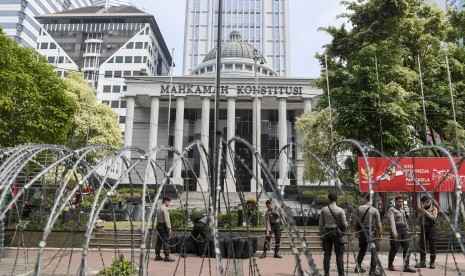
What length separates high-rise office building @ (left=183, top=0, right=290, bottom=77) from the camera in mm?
84375

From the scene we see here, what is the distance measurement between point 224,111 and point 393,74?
36.4 meters

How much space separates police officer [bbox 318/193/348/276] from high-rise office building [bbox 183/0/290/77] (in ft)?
254

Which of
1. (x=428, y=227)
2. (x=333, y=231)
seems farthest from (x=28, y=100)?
(x=428, y=227)

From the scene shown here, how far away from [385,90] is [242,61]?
146 feet

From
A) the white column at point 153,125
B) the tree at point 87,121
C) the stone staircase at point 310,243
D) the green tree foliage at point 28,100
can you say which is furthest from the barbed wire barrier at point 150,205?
the white column at point 153,125

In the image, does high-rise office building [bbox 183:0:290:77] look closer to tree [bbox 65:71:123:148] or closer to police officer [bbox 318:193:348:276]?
tree [bbox 65:71:123:148]

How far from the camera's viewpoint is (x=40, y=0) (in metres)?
95.4

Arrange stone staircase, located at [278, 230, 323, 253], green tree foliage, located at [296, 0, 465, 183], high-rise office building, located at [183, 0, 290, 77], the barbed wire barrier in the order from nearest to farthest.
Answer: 1. the barbed wire barrier
2. stone staircase, located at [278, 230, 323, 253]
3. green tree foliage, located at [296, 0, 465, 183]
4. high-rise office building, located at [183, 0, 290, 77]

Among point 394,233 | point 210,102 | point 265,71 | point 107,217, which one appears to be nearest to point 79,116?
point 107,217

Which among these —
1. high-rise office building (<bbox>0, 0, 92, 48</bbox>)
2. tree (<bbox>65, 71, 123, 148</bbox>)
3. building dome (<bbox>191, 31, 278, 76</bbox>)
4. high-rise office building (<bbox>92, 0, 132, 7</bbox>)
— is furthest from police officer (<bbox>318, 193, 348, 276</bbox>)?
high-rise office building (<bbox>92, 0, 132, 7</bbox>)

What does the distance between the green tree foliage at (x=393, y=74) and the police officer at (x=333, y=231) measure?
35.5 feet

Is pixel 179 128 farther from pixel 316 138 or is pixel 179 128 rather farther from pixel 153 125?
pixel 316 138

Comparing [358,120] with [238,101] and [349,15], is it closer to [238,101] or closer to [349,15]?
[349,15]

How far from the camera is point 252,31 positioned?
86188 mm
